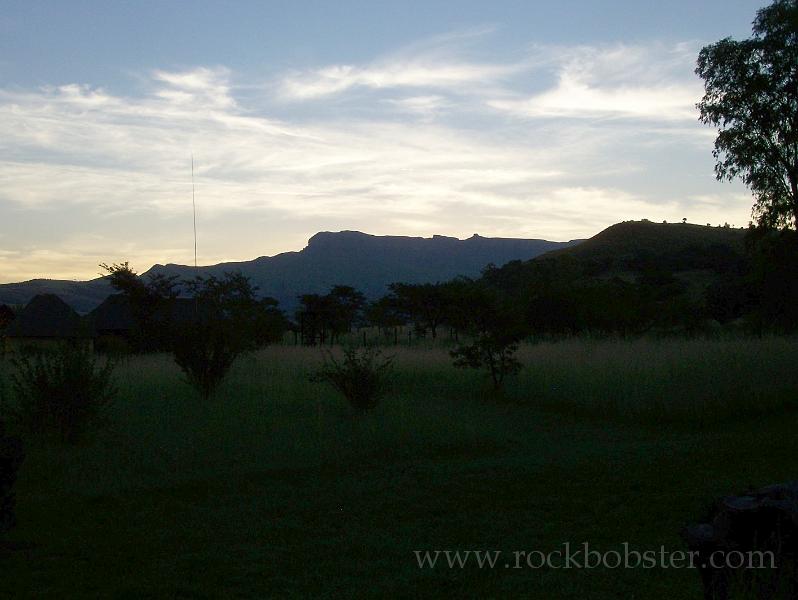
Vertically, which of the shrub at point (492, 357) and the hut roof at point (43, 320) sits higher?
the hut roof at point (43, 320)

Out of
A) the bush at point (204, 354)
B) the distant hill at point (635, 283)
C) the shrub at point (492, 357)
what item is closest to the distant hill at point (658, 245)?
the distant hill at point (635, 283)

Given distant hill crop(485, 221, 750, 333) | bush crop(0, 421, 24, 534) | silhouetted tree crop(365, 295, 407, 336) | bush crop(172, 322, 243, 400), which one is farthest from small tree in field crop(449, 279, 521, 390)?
silhouetted tree crop(365, 295, 407, 336)

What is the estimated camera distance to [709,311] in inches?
1689

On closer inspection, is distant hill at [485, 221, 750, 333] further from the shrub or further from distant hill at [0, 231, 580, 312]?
distant hill at [0, 231, 580, 312]

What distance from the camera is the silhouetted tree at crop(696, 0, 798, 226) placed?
2061cm

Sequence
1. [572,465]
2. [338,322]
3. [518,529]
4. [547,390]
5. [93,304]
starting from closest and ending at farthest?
[518,529], [572,465], [547,390], [338,322], [93,304]

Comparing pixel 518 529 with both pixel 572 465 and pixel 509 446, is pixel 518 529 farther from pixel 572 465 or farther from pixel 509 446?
pixel 509 446

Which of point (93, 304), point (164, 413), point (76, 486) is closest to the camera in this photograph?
point (76, 486)

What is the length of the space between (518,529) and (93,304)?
435 ft

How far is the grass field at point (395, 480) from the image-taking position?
229 inches

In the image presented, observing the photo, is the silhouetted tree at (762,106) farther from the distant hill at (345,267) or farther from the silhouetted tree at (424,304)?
the distant hill at (345,267)

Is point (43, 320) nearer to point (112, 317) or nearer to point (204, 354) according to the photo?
point (112, 317)

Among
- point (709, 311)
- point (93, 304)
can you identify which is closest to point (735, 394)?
point (709, 311)

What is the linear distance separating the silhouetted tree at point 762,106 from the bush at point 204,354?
14.0 m
